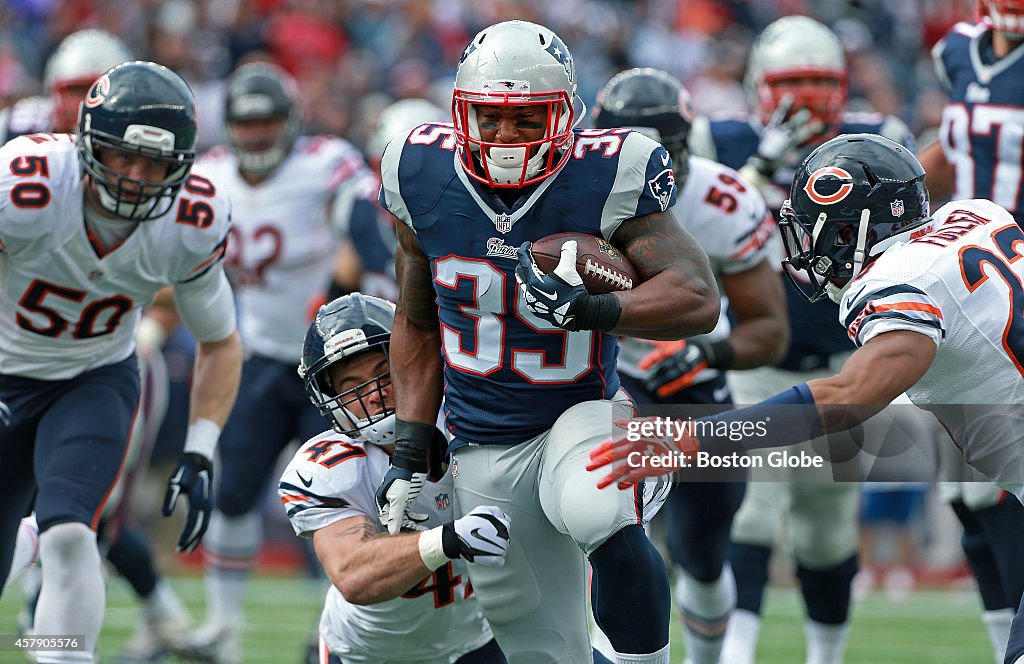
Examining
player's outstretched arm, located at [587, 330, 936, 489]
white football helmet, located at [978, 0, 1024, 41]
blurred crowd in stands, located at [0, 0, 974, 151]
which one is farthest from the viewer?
blurred crowd in stands, located at [0, 0, 974, 151]

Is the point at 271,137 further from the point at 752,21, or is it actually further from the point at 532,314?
the point at 752,21

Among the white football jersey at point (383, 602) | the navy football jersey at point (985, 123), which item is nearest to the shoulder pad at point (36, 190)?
the white football jersey at point (383, 602)

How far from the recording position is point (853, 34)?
12117mm

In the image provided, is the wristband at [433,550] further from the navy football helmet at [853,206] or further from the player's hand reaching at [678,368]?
the player's hand reaching at [678,368]

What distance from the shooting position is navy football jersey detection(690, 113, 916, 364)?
5398mm

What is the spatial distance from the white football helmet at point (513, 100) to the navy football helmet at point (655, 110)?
128cm

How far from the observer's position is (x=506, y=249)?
3531mm

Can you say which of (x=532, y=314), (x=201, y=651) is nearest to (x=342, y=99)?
(x=201, y=651)

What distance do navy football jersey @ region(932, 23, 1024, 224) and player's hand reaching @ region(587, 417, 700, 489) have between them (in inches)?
84.0

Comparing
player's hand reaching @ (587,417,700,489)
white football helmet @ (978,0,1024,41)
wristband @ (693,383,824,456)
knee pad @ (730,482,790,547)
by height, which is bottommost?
knee pad @ (730,482,790,547)

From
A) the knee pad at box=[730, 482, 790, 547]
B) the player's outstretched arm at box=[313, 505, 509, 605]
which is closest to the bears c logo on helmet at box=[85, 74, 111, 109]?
the player's outstretched arm at box=[313, 505, 509, 605]

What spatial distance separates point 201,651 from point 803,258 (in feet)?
11.6

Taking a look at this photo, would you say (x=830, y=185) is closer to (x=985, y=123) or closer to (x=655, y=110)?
(x=655, y=110)
